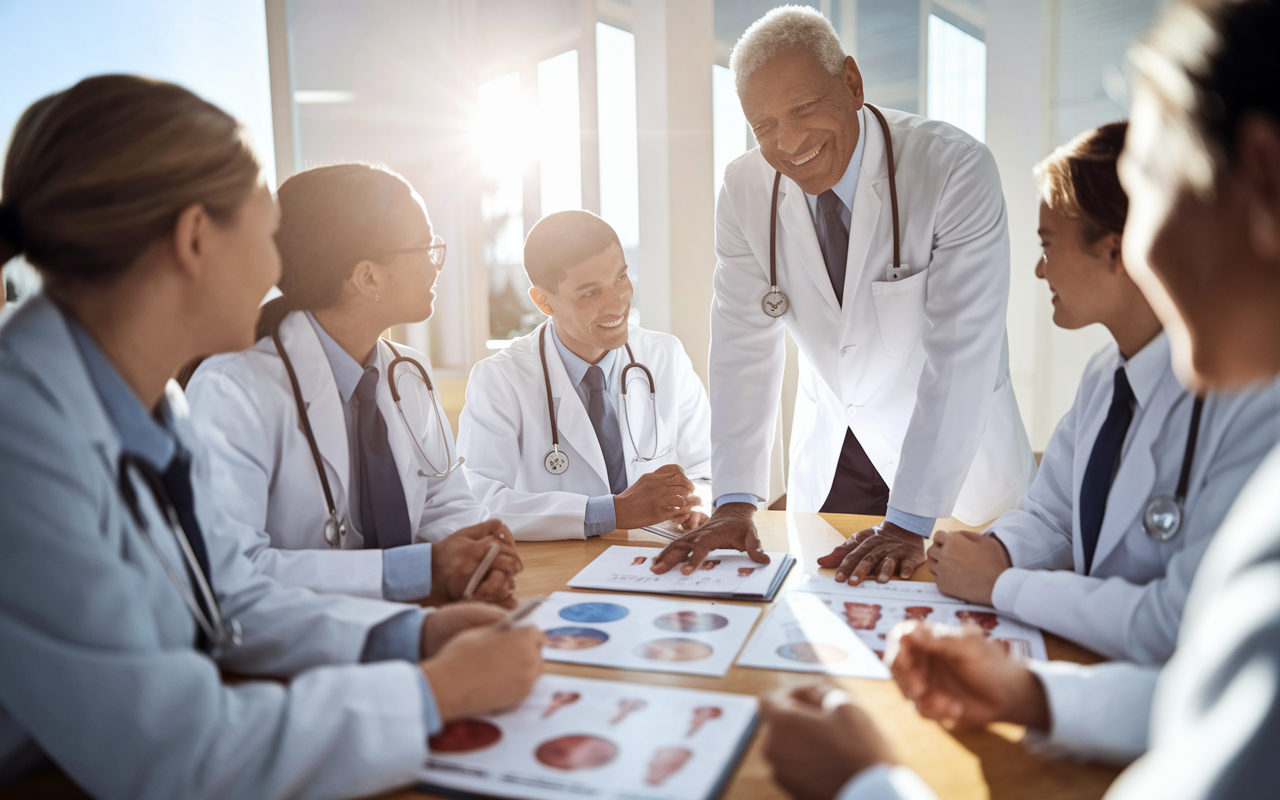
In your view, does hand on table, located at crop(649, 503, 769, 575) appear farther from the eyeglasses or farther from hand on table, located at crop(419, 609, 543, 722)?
the eyeglasses

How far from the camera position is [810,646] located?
1076 millimetres

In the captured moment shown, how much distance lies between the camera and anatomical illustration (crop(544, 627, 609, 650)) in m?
1.08

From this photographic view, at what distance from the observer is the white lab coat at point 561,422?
86.1 inches

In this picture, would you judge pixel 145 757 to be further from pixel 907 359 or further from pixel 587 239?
pixel 587 239

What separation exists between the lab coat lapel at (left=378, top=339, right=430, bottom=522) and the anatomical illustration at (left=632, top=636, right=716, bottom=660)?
2.05 ft

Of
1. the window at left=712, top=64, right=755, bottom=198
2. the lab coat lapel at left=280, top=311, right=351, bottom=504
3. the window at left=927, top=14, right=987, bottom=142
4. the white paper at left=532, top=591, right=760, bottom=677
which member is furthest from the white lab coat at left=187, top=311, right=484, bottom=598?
the window at left=927, top=14, right=987, bottom=142

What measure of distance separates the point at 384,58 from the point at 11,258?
3.41 m

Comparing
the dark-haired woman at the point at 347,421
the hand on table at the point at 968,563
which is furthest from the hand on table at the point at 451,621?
the hand on table at the point at 968,563

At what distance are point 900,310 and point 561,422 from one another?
92 cm

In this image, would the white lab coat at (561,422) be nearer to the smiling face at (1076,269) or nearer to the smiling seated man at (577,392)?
the smiling seated man at (577,392)

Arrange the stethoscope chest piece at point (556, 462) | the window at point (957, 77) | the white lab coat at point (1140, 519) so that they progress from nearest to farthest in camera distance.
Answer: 1. the white lab coat at point (1140, 519)
2. the stethoscope chest piece at point (556, 462)
3. the window at point (957, 77)

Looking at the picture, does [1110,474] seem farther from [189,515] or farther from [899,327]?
[189,515]

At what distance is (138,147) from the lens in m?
0.84

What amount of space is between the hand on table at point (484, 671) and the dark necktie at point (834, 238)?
4.17ft
